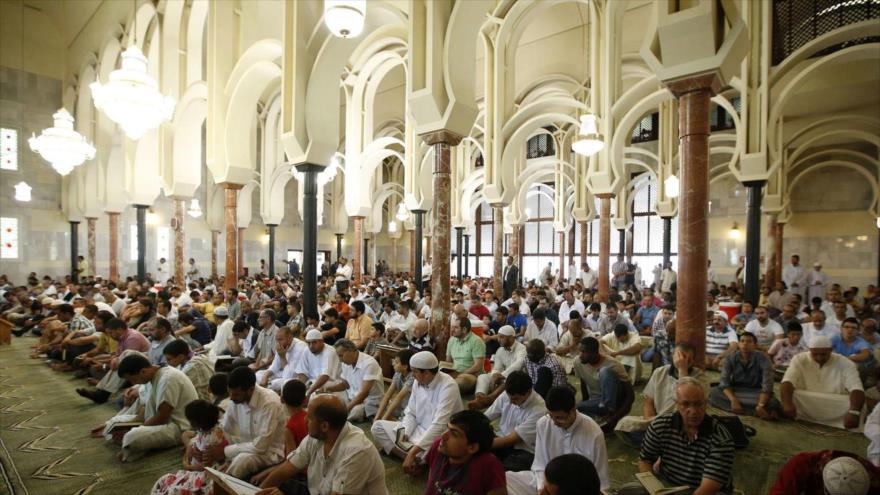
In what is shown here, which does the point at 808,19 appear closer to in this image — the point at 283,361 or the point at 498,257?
the point at 498,257

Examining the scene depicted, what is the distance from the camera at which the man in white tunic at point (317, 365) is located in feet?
14.0

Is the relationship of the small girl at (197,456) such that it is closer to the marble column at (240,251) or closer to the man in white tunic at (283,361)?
the man in white tunic at (283,361)

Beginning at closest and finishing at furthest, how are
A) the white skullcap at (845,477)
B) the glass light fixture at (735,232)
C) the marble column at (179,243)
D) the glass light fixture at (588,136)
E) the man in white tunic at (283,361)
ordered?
1. the white skullcap at (845,477)
2. the man in white tunic at (283,361)
3. the glass light fixture at (588,136)
4. the marble column at (179,243)
5. the glass light fixture at (735,232)

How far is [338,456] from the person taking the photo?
2.32 metres

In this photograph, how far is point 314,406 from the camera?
234 centimetres

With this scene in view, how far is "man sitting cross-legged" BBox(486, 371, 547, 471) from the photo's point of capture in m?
2.92

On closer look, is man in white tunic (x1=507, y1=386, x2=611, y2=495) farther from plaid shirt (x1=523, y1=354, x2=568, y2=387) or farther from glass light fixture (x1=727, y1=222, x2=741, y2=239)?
glass light fixture (x1=727, y1=222, x2=741, y2=239)

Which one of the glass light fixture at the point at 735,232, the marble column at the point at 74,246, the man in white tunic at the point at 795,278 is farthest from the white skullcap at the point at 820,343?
the marble column at the point at 74,246

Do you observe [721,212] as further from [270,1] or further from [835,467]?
[835,467]

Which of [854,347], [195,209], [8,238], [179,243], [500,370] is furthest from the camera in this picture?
[195,209]

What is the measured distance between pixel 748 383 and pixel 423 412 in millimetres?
3071

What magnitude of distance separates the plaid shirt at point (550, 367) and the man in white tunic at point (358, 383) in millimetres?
1314

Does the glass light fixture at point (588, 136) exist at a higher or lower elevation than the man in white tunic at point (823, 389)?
higher

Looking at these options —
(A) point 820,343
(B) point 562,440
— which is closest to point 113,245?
(B) point 562,440
